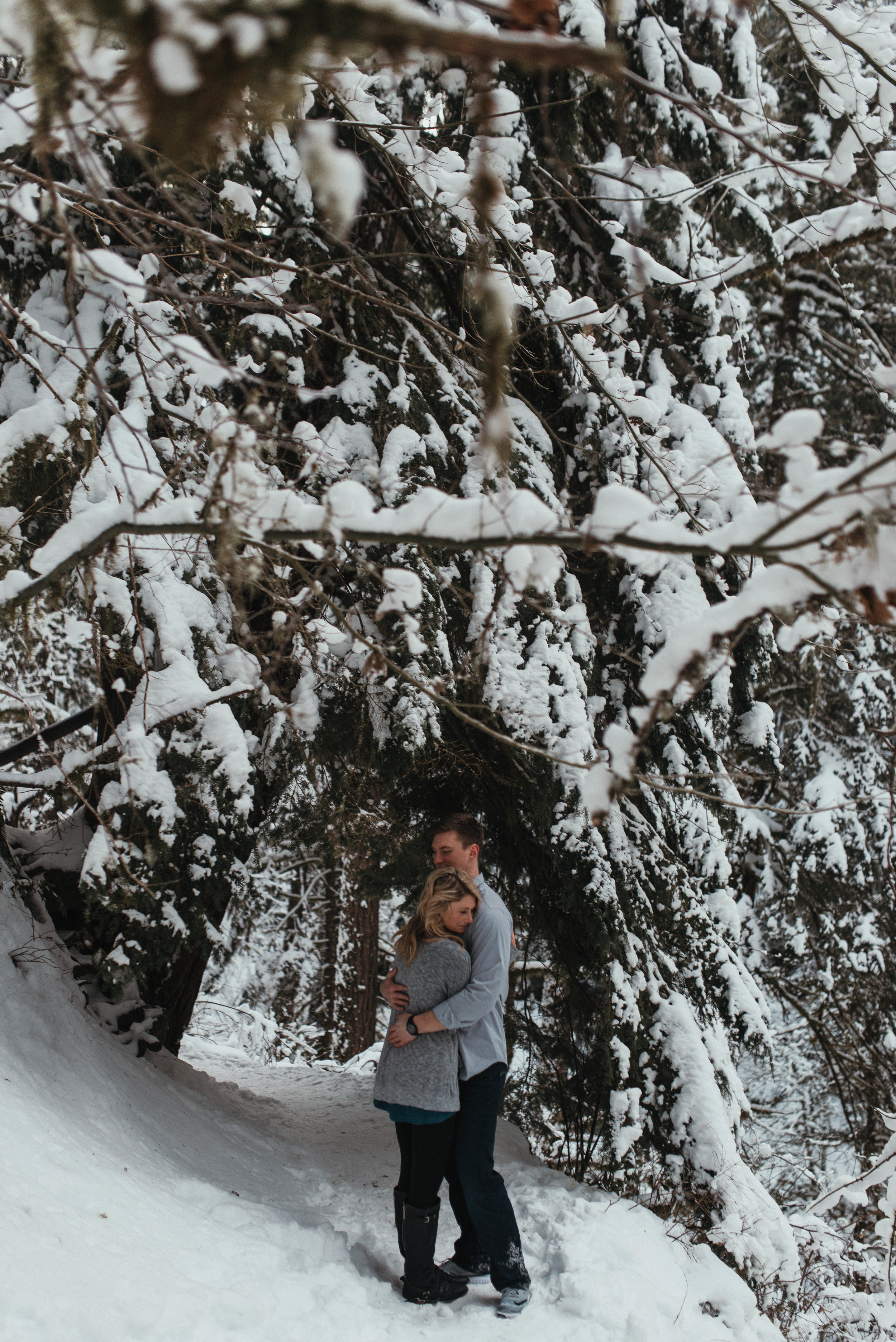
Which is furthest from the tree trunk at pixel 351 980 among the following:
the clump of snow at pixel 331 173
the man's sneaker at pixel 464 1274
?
the clump of snow at pixel 331 173

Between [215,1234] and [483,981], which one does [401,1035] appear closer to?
[483,981]

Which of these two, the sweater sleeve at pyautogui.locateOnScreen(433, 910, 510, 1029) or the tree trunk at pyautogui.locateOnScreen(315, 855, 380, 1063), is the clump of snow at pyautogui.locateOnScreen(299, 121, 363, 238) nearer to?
Result: the sweater sleeve at pyautogui.locateOnScreen(433, 910, 510, 1029)

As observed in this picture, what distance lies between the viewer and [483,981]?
308cm

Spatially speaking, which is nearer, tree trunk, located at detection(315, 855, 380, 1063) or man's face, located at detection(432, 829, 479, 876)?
man's face, located at detection(432, 829, 479, 876)

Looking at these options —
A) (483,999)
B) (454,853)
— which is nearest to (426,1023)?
(483,999)

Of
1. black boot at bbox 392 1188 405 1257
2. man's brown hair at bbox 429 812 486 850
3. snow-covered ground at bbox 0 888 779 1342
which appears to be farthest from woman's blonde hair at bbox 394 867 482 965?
snow-covered ground at bbox 0 888 779 1342

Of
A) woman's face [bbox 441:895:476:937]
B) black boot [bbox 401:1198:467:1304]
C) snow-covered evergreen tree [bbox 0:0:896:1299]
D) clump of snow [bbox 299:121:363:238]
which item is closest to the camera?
clump of snow [bbox 299:121:363:238]

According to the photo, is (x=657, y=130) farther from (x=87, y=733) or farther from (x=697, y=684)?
(x=87, y=733)

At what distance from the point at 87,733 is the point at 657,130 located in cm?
509

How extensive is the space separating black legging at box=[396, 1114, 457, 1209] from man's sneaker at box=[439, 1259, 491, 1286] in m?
0.36

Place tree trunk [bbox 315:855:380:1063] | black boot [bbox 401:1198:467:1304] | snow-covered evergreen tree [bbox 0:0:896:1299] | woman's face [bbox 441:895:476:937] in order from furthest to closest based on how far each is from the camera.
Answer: tree trunk [bbox 315:855:380:1063] < woman's face [bbox 441:895:476:937] < black boot [bbox 401:1198:467:1304] < snow-covered evergreen tree [bbox 0:0:896:1299]

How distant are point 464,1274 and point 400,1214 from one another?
37cm

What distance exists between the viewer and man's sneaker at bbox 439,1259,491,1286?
3182 millimetres

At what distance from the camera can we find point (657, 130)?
4152 millimetres
